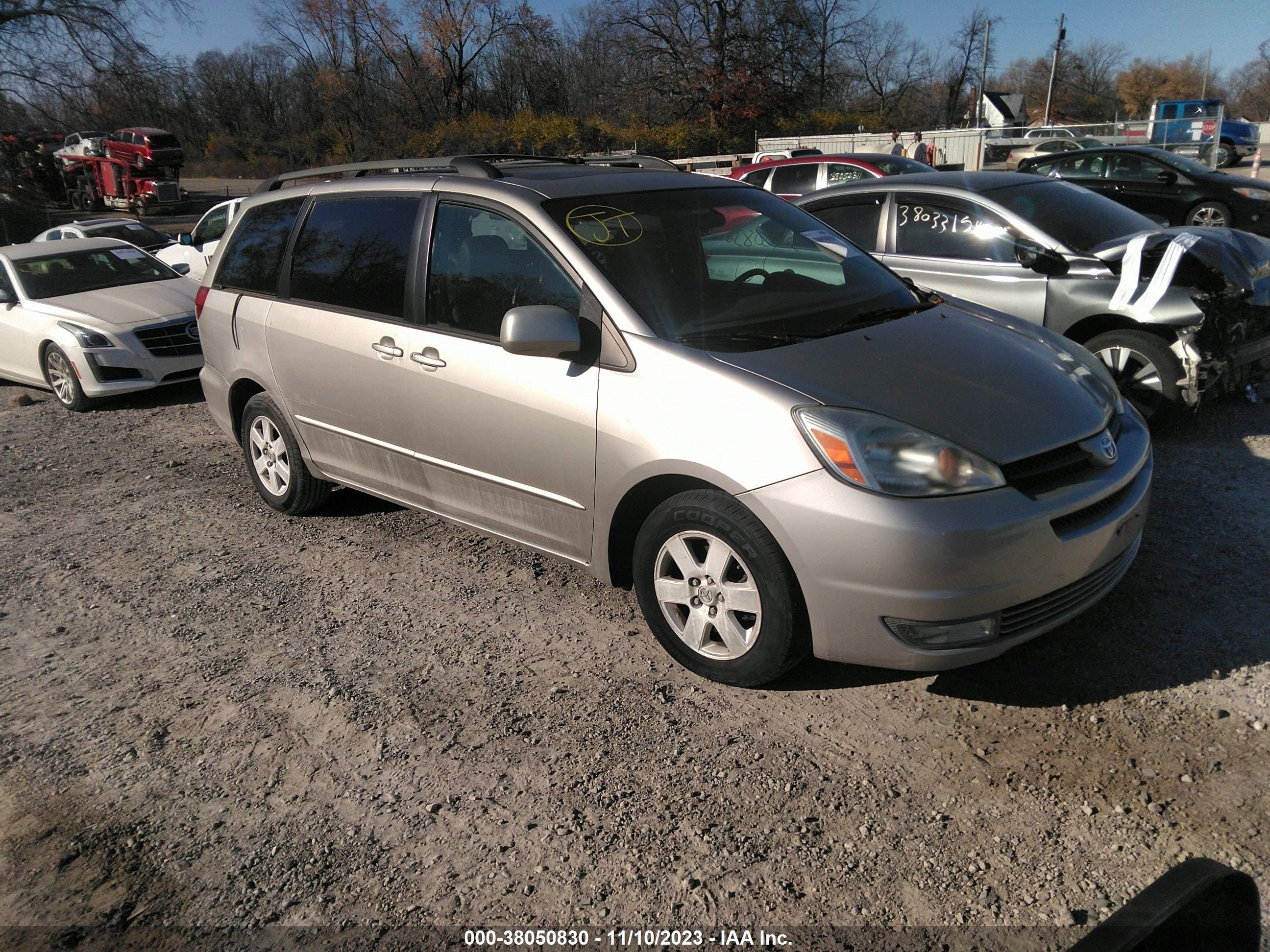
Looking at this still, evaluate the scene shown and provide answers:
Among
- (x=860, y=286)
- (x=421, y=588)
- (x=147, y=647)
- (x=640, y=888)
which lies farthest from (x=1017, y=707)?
(x=147, y=647)

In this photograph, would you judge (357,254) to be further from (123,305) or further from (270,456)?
(123,305)

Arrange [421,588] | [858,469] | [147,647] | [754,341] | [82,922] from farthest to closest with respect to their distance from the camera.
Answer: [421,588], [147,647], [754,341], [858,469], [82,922]

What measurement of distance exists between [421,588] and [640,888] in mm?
2305

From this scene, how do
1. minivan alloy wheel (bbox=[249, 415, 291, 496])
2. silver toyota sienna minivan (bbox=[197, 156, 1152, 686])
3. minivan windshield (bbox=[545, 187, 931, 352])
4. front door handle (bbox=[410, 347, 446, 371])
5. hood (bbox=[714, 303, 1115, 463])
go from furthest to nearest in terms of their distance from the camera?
minivan alloy wheel (bbox=[249, 415, 291, 496]) < front door handle (bbox=[410, 347, 446, 371]) < minivan windshield (bbox=[545, 187, 931, 352]) < hood (bbox=[714, 303, 1115, 463]) < silver toyota sienna minivan (bbox=[197, 156, 1152, 686])

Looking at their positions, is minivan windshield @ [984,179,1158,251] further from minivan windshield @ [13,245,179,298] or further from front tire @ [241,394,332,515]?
minivan windshield @ [13,245,179,298]

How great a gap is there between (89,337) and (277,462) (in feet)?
14.4

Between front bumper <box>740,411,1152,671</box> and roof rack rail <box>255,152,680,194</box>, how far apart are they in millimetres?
2254

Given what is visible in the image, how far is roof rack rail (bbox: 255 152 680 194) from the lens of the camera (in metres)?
4.46

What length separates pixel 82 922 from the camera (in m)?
2.60

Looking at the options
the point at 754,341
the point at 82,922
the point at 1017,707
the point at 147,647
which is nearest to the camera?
the point at 82,922

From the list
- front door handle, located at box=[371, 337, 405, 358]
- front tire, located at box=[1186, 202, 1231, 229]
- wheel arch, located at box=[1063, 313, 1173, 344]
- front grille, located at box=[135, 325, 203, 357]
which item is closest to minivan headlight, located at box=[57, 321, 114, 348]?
front grille, located at box=[135, 325, 203, 357]

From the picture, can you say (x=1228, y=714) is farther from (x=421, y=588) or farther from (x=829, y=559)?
(x=421, y=588)

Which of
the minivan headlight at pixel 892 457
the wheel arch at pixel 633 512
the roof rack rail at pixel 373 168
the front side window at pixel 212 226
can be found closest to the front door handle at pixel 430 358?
the roof rack rail at pixel 373 168

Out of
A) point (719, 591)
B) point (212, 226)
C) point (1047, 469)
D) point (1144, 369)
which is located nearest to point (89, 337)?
point (212, 226)
